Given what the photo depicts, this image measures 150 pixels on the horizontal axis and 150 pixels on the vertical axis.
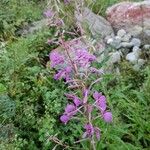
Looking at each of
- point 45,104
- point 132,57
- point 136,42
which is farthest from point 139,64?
point 45,104

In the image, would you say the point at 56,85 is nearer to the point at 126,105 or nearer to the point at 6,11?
the point at 126,105

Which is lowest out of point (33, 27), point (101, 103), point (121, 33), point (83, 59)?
point (121, 33)

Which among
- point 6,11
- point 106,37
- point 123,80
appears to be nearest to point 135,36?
point 106,37

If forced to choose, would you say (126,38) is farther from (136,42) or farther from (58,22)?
(58,22)

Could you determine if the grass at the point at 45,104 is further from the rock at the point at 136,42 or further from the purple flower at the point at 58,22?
the purple flower at the point at 58,22

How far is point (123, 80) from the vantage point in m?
4.58

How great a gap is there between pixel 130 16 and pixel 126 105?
7.70ft

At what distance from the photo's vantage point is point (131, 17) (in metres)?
6.00


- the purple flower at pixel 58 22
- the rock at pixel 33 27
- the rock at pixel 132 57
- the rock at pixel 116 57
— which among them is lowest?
the rock at pixel 132 57

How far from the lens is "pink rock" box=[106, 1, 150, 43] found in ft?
19.1

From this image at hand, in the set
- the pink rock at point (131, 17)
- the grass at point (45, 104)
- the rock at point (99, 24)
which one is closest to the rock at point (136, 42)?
the pink rock at point (131, 17)

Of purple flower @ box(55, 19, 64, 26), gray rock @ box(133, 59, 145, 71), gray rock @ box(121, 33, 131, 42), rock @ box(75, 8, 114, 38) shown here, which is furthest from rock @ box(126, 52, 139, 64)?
purple flower @ box(55, 19, 64, 26)

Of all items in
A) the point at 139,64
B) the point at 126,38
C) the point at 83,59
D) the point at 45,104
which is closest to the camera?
the point at 83,59

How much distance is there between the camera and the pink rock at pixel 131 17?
19.1 ft
